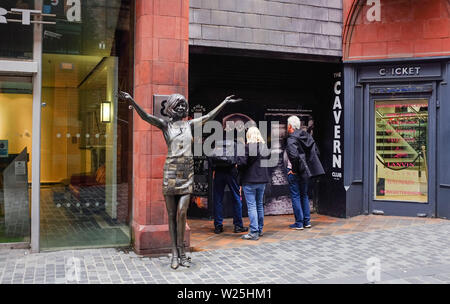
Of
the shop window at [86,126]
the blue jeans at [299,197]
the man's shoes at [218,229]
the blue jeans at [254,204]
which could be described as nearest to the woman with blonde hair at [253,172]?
the blue jeans at [254,204]

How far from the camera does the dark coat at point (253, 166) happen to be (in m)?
7.52

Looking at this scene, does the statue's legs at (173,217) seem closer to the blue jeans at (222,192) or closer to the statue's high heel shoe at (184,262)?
the statue's high heel shoe at (184,262)

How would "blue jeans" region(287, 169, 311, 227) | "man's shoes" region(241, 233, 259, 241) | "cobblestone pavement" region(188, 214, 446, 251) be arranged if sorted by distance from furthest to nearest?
1. "blue jeans" region(287, 169, 311, 227)
2. "man's shoes" region(241, 233, 259, 241)
3. "cobblestone pavement" region(188, 214, 446, 251)

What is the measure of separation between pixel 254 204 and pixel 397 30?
471cm

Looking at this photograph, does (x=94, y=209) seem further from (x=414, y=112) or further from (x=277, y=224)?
(x=414, y=112)

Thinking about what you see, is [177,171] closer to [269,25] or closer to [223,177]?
[223,177]

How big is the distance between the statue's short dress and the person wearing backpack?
1945 millimetres

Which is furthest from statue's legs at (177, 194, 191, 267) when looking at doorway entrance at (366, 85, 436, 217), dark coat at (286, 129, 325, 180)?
doorway entrance at (366, 85, 436, 217)

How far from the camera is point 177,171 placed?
5.75 metres

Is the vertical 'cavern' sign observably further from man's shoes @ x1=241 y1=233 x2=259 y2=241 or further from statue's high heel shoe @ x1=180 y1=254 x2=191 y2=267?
statue's high heel shoe @ x1=180 y1=254 x2=191 y2=267

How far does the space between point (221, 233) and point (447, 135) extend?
4703 millimetres

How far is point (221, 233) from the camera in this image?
26.4ft

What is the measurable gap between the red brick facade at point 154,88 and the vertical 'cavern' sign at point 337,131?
401 centimetres

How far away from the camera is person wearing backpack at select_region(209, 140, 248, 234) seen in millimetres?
7754
